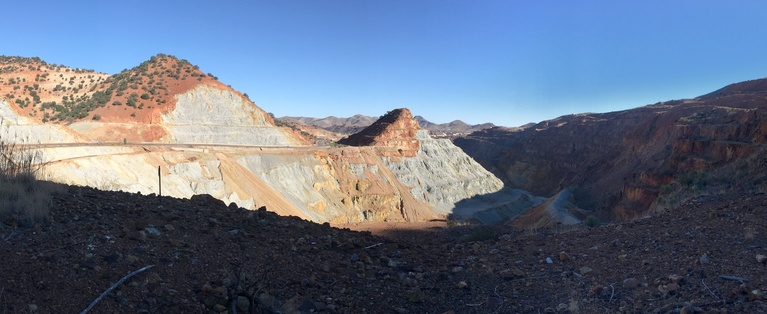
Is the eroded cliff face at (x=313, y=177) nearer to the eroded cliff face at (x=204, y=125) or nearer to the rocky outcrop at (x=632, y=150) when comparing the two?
the eroded cliff face at (x=204, y=125)

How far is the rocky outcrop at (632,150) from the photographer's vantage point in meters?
33.9

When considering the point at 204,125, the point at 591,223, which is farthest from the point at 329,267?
the point at 204,125

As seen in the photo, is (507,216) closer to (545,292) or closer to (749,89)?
(545,292)

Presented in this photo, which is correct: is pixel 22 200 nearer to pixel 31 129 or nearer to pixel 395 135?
pixel 31 129

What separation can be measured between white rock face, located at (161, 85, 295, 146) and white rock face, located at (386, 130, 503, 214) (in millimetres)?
14164

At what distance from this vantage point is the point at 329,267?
252 inches

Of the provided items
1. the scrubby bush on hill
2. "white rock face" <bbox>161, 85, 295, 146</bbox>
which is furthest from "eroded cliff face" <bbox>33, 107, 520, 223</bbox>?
the scrubby bush on hill

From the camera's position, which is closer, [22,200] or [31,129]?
[22,200]

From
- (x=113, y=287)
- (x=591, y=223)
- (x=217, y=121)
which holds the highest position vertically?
(x=217, y=121)

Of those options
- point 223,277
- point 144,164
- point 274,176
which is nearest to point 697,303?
point 223,277

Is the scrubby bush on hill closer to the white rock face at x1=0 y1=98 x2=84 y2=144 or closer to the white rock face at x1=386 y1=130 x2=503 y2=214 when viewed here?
Result: the white rock face at x1=0 y1=98 x2=84 y2=144

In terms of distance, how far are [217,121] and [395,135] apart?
21.3m

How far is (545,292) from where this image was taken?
630 cm

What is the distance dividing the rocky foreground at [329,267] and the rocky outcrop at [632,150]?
46.4ft
